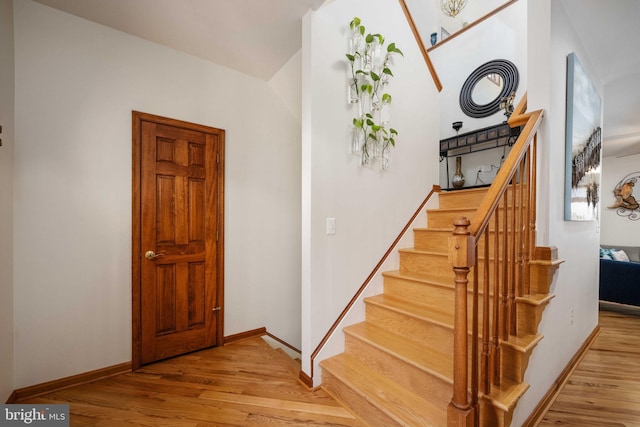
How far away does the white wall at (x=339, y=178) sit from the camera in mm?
1944

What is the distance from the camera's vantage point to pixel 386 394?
1555 mm

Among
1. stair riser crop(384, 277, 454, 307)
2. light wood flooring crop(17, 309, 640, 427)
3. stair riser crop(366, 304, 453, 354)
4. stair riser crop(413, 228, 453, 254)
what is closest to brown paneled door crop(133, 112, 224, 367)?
light wood flooring crop(17, 309, 640, 427)

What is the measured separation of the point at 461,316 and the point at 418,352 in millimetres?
689

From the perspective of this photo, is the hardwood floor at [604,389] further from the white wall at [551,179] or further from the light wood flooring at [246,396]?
the white wall at [551,179]

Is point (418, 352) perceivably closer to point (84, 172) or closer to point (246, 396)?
point (246, 396)

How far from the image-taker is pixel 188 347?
241 centimetres

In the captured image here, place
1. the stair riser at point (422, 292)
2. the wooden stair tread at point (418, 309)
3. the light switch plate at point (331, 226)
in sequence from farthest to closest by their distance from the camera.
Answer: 1. the light switch plate at point (331, 226)
2. the stair riser at point (422, 292)
3. the wooden stair tread at point (418, 309)

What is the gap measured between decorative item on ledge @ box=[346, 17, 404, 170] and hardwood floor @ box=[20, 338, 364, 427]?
175 centimetres

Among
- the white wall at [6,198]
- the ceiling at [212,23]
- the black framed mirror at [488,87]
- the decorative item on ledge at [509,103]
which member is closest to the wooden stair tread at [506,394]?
the ceiling at [212,23]

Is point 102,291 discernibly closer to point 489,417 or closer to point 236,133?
point 236,133

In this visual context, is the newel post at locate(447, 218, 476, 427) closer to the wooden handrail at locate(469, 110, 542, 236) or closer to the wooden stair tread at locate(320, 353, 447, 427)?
the wooden handrail at locate(469, 110, 542, 236)

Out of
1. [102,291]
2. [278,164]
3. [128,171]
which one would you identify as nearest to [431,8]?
[278,164]

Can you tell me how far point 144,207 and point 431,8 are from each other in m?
5.39

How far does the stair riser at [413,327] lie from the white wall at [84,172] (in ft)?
4.55
